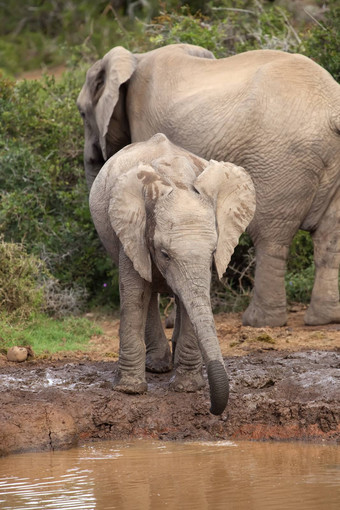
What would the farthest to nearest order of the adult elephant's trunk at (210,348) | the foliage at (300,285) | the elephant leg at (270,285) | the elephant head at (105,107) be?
the foliage at (300,285), the elephant head at (105,107), the elephant leg at (270,285), the adult elephant's trunk at (210,348)

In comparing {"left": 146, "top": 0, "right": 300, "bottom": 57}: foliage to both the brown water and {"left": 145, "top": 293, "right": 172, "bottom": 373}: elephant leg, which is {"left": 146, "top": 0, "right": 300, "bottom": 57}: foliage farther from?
the brown water

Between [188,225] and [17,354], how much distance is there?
6.92ft

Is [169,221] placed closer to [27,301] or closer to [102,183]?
[102,183]

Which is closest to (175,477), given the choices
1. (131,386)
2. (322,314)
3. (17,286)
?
(131,386)

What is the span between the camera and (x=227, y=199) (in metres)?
5.75

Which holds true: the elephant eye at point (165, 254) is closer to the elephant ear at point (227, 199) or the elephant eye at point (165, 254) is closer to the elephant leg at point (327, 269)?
the elephant ear at point (227, 199)

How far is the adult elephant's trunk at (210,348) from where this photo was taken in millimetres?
4969

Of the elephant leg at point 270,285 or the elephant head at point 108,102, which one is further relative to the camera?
the elephant head at point 108,102

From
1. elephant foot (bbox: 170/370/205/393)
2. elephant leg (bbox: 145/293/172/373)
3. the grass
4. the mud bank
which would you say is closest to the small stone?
the grass

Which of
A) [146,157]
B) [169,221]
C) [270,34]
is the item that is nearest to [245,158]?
[146,157]

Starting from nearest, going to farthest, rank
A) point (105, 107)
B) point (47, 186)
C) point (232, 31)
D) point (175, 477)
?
1. point (175, 477)
2. point (105, 107)
3. point (47, 186)
4. point (232, 31)

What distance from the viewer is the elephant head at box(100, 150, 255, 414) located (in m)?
5.19

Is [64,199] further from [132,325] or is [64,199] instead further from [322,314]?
[132,325]

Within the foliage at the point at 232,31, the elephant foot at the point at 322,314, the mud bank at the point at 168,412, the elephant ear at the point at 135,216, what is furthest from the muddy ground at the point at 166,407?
the foliage at the point at 232,31
